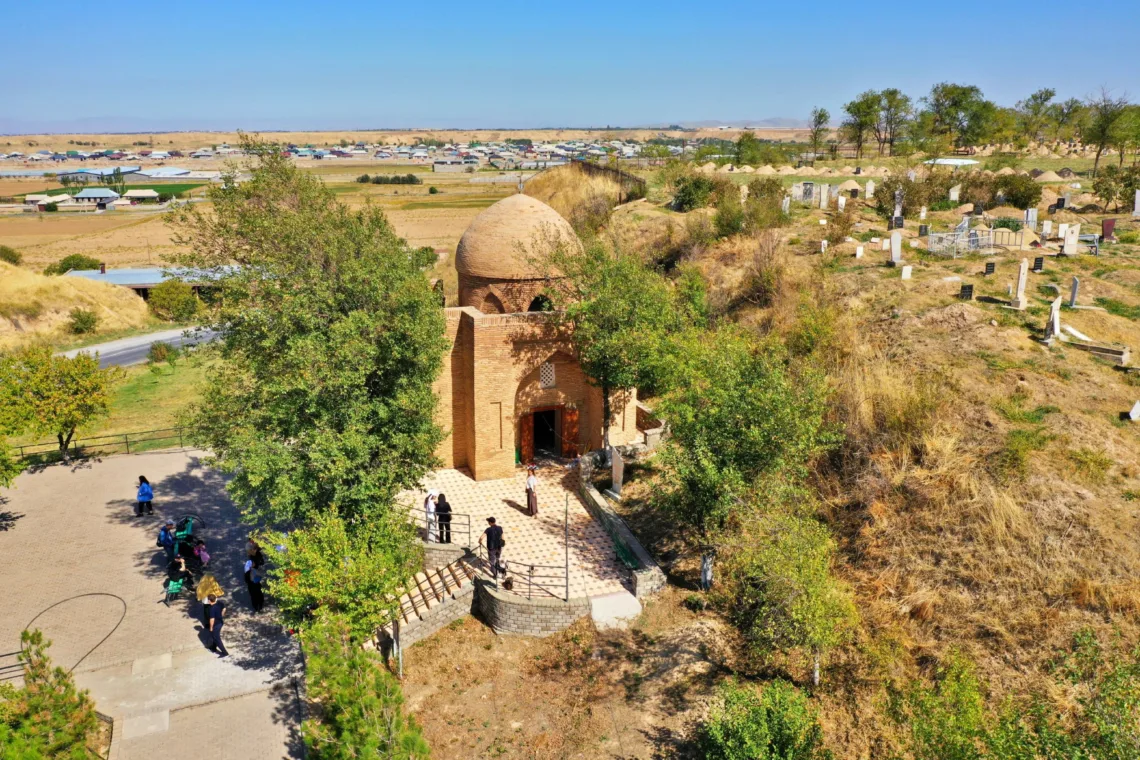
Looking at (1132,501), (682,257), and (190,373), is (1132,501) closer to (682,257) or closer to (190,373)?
(682,257)

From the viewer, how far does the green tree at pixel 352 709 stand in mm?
9898

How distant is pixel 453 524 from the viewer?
696 inches

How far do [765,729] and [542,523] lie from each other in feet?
26.7

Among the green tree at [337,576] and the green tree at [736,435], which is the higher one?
the green tree at [736,435]

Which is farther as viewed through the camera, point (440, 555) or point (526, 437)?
point (526, 437)

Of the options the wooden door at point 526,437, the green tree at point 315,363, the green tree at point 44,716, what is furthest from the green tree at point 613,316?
the green tree at point 44,716

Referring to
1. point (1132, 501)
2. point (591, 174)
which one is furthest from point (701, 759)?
point (591, 174)

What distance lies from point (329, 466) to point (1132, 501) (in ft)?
48.5

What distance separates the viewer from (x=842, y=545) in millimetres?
15383

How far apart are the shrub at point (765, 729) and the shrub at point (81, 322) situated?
41.5 m

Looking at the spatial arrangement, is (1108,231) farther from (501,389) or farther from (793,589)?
(793,589)

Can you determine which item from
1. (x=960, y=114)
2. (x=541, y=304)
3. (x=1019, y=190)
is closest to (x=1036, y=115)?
(x=960, y=114)

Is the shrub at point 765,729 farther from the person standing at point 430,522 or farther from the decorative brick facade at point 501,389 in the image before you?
the decorative brick facade at point 501,389

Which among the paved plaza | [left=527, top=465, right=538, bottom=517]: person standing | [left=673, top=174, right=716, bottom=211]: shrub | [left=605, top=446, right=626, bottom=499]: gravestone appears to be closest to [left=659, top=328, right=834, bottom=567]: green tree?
[left=605, top=446, right=626, bottom=499]: gravestone
